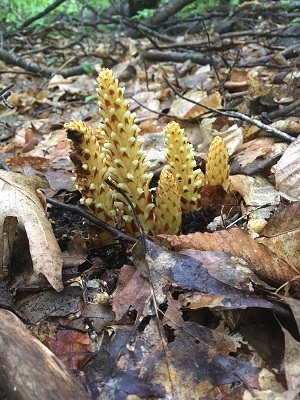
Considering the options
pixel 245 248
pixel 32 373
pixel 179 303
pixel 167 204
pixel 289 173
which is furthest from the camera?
pixel 289 173

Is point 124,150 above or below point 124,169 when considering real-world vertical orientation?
above

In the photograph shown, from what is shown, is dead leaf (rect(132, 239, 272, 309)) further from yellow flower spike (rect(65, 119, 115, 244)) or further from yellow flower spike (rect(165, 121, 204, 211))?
yellow flower spike (rect(165, 121, 204, 211))

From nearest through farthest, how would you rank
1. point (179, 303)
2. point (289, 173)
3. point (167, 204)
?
1. point (179, 303)
2. point (167, 204)
3. point (289, 173)

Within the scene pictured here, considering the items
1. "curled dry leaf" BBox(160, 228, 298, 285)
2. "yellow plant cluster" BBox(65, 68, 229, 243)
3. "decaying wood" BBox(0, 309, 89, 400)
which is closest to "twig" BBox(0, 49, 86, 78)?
"yellow plant cluster" BBox(65, 68, 229, 243)

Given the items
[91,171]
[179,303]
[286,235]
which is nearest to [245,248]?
[286,235]

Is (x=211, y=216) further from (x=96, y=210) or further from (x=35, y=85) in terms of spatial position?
(x=35, y=85)

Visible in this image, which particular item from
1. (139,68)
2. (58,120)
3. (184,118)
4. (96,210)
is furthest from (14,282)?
(139,68)

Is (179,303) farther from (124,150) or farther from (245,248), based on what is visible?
(124,150)
